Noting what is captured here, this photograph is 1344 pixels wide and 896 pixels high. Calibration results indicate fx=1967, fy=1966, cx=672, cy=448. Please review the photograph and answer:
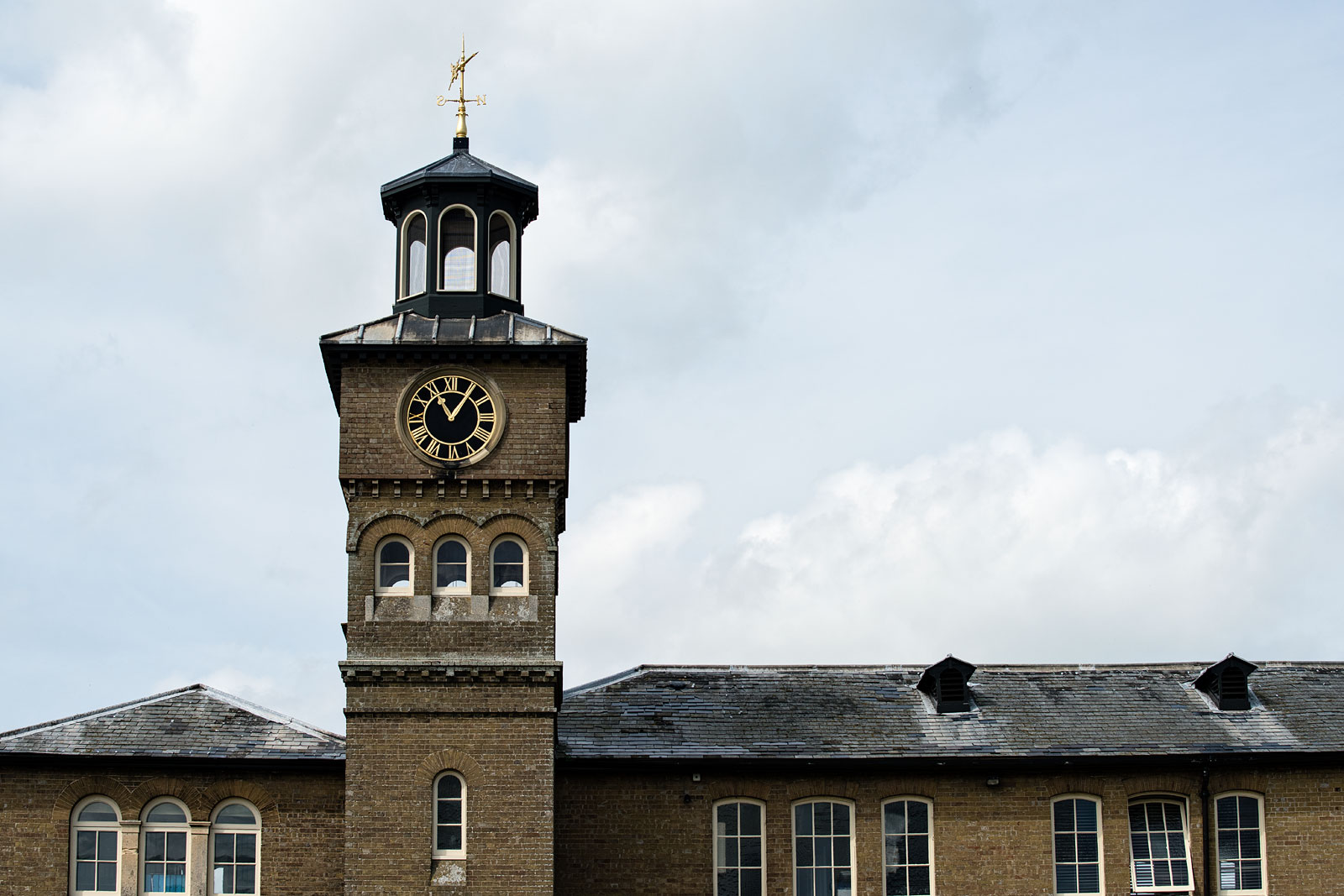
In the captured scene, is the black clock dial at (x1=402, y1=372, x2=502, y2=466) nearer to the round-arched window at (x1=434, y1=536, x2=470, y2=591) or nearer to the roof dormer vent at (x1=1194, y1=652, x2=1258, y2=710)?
the round-arched window at (x1=434, y1=536, x2=470, y2=591)

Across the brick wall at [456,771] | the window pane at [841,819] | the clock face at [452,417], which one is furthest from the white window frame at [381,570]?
the window pane at [841,819]

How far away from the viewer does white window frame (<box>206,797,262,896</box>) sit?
A: 38625mm

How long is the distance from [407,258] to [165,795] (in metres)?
11.8

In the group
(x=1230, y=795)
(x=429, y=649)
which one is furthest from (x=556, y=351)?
(x=1230, y=795)

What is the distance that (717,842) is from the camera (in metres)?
39.7

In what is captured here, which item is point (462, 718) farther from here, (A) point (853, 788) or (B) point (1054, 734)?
(B) point (1054, 734)

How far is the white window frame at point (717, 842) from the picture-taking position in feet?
129

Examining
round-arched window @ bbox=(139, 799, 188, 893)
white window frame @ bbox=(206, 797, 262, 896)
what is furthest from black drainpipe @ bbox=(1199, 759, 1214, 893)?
round-arched window @ bbox=(139, 799, 188, 893)

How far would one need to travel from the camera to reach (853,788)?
3997cm

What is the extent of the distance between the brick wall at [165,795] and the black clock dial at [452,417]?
6765mm

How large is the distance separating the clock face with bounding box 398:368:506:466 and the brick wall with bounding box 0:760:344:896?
266 inches

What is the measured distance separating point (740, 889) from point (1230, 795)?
10384 mm

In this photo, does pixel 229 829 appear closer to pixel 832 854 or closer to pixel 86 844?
pixel 86 844

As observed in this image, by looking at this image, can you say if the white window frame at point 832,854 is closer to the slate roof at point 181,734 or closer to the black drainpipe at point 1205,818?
the black drainpipe at point 1205,818
